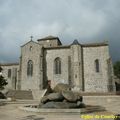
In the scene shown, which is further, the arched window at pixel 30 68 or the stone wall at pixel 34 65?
the arched window at pixel 30 68

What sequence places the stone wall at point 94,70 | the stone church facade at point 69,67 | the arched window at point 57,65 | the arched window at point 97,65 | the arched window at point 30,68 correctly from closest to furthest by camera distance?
the stone wall at point 94,70 → the stone church facade at point 69,67 → the arched window at point 97,65 → the arched window at point 57,65 → the arched window at point 30,68

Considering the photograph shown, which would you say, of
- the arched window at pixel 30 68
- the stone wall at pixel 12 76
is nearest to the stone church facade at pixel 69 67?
the arched window at pixel 30 68

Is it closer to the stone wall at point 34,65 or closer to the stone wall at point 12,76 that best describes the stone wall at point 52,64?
the stone wall at point 34,65

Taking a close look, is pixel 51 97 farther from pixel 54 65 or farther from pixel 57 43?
pixel 57 43

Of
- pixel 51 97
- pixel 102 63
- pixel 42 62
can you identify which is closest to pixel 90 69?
pixel 102 63

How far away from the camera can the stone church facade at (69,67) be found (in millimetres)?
43250

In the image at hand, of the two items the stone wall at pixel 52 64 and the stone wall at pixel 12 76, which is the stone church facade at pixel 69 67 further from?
the stone wall at pixel 12 76

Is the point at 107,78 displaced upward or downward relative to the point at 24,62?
downward

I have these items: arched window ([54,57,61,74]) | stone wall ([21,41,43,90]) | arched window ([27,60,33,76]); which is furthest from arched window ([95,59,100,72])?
arched window ([27,60,33,76])

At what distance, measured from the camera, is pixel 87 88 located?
43.5m

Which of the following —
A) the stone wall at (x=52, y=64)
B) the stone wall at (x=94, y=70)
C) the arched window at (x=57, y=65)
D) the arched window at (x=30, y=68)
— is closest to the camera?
the stone wall at (x=94, y=70)

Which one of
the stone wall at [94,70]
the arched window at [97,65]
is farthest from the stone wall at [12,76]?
the arched window at [97,65]

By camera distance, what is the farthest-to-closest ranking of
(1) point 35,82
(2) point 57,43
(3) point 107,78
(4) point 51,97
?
(2) point 57,43, (1) point 35,82, (3) point 107,78, (4) point 51,97

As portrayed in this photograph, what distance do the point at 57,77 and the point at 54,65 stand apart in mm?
2735
